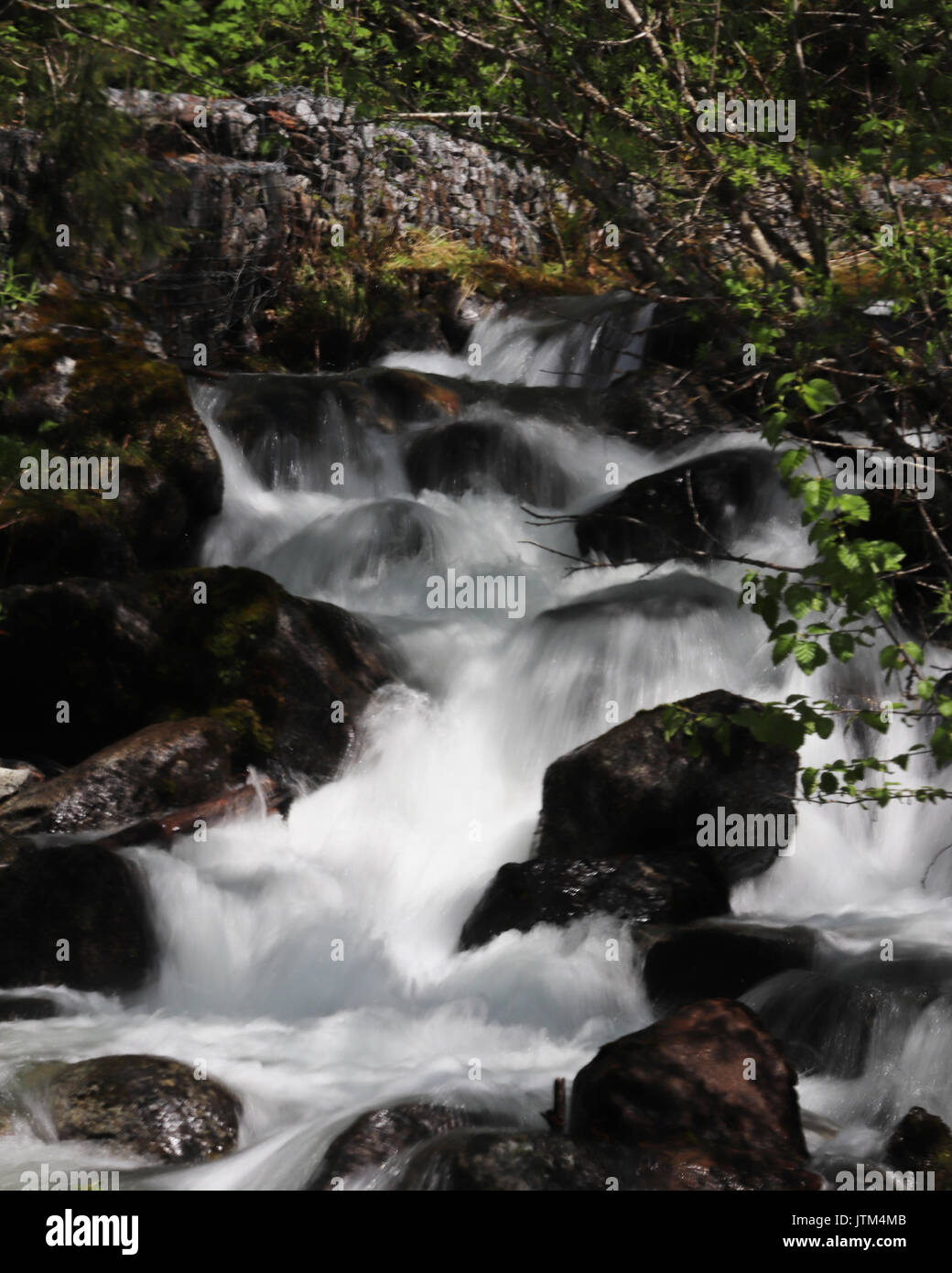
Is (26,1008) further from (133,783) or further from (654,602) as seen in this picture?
(654,602)

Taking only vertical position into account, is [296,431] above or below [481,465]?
above

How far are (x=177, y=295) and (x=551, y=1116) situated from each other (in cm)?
1139

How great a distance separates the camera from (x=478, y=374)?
44.9ft

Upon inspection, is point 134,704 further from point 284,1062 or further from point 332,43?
point 332,43

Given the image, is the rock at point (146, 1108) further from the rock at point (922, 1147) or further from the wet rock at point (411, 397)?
the wet rock at point (411, 397)

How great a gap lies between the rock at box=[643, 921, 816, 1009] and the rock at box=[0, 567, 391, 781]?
9.70 ft

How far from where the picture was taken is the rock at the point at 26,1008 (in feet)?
18.6

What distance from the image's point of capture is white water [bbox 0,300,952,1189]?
16.2 feet

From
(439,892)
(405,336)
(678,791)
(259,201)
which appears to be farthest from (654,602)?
(259,201)

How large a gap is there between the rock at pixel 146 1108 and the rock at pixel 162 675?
2.94m

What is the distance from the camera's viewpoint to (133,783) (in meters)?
6.84

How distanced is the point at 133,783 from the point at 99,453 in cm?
336

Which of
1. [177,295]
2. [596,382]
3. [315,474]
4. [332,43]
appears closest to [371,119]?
[332,43]

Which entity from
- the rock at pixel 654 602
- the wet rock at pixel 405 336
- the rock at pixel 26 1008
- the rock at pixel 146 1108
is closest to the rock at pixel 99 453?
the rock at pixel 654 602
